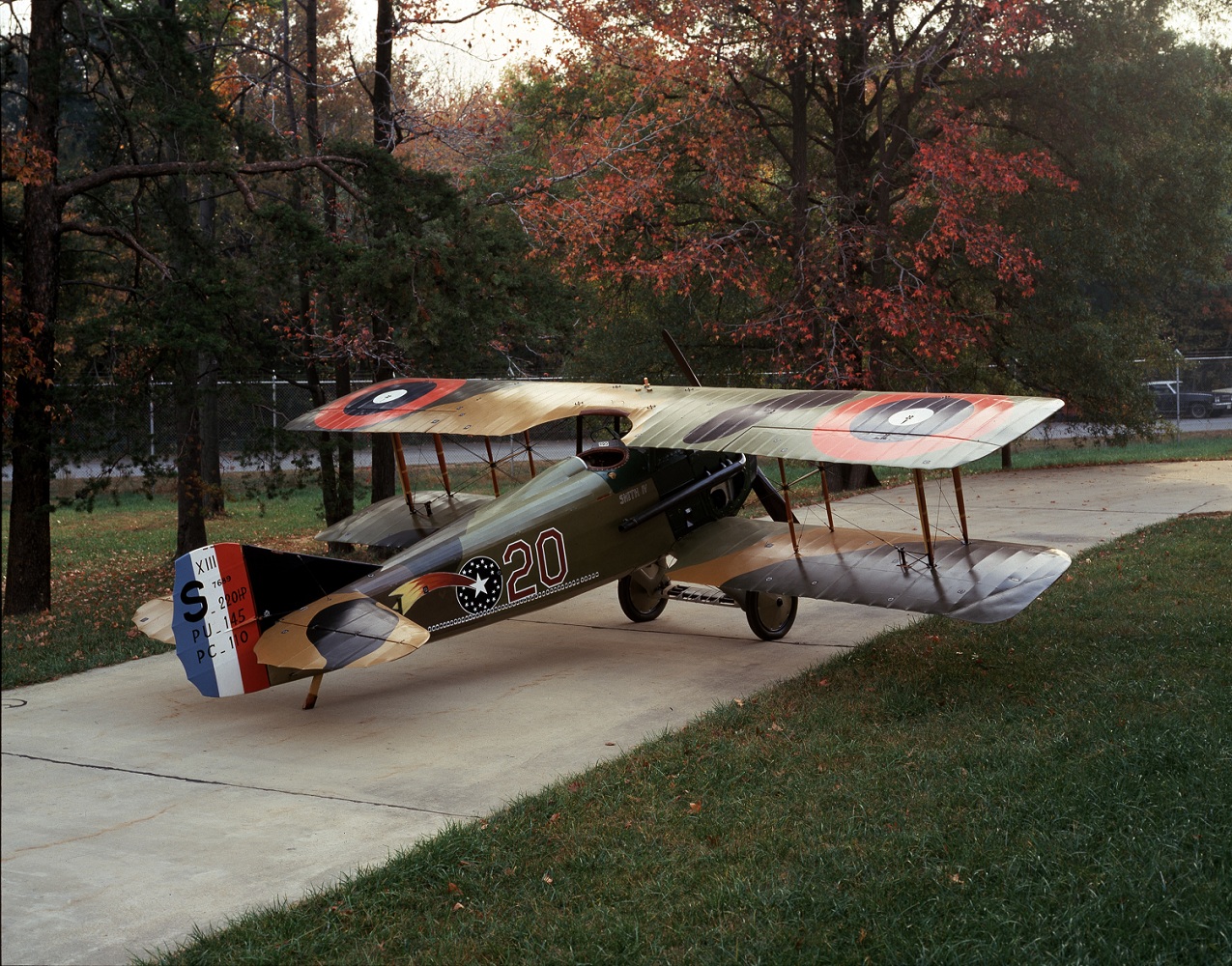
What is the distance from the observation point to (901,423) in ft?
28.1

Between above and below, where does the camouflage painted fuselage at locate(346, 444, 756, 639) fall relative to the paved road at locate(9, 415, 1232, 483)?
above

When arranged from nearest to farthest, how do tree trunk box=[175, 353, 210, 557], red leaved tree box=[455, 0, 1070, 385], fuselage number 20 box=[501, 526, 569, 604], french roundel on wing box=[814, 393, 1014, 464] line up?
1. french roundel on wing box=[814, 393, 1014, 464]
2. fuselage number 20 box=[501, 526, 569, 604]
3. tree trunk box=[175, 353, 210, 557]
4. red leaved tree box=[455, 0, 1070, 385]

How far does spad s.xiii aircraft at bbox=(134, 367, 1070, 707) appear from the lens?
779 cm

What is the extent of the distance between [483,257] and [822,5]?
9.25m

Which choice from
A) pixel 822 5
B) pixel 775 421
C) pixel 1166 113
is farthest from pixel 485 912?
pixel 1166 113

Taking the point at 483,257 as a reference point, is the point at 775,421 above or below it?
below

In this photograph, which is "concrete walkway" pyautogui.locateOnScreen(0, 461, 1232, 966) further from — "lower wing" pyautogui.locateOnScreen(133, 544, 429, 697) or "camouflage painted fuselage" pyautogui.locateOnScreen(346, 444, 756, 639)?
"camouflage painted fuselage" pyautogui.locateOnScreen(346, 444, 756, 639)

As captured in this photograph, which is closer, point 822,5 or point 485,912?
point 485,912

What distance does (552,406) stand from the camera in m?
10.9

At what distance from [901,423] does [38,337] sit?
28.5ft

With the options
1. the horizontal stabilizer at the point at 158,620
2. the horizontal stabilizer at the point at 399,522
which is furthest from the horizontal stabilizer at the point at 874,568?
the horizontal stabilizer at the point at 158,620

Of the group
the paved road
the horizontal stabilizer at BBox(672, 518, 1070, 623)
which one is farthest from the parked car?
the horizontal stabilizer at BBox(672, 518, 1070, 623)

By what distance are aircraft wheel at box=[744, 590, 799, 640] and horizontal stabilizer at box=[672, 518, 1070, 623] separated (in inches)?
18.1

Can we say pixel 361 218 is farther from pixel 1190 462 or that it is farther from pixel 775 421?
pixel 1190 462
